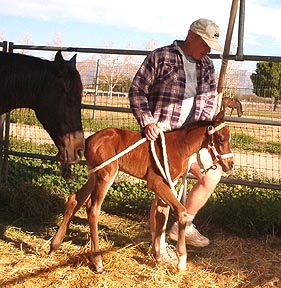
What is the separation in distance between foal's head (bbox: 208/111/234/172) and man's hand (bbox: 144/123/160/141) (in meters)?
0.42

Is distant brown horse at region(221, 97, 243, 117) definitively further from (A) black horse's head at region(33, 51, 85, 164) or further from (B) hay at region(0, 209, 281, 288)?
(A) black horse's head at region(33, 51, 85, 164)

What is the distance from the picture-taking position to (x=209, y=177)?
4.25 metres

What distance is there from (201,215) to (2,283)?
2557 mm

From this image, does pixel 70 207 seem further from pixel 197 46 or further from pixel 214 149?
pixel 197 46

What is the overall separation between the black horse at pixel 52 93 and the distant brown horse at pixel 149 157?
235 millimetres

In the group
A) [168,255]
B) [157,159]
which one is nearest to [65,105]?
[157,159]

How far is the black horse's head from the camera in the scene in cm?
380

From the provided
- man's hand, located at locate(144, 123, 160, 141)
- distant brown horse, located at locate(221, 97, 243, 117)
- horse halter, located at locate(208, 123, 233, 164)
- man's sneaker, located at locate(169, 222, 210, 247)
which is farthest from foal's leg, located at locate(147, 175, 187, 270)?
distant brown horse, located at locate(221, 97, 243, 117)

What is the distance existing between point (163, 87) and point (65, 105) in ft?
2.66

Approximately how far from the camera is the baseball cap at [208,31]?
3.72 metres

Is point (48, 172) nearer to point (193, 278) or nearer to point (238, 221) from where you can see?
point (238, 221)

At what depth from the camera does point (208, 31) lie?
371 centimetres

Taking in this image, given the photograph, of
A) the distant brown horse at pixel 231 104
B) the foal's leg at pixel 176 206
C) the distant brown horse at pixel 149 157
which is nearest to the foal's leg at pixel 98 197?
the distant brown horse at pixel 149 157

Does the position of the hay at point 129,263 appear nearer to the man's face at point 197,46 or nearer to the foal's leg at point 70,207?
the foal's leg at point 70,207
